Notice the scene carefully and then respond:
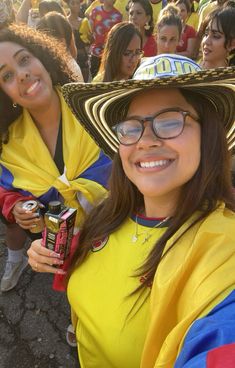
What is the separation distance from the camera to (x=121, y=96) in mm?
1131

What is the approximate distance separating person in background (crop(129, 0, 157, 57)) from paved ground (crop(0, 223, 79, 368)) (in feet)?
9.16

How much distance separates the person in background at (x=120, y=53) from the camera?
9.60 feet

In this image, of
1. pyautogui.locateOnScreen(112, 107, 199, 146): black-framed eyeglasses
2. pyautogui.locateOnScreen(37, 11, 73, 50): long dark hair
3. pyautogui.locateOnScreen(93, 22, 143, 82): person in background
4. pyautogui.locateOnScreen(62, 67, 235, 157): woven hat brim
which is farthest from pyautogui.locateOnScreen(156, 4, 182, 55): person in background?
pyautogui.locateOnScreen(112, 107, 199, 146): black-framed eyeglasses

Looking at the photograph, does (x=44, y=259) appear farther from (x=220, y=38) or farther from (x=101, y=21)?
(x=101, y=21)

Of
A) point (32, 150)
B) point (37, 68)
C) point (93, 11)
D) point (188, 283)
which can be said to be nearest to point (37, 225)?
point (32, 150)

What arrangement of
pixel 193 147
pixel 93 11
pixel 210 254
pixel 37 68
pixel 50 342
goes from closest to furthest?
pixel 210 254, pixel 193 147, pixel 37 68, pixel 50 342, pixel 93 11

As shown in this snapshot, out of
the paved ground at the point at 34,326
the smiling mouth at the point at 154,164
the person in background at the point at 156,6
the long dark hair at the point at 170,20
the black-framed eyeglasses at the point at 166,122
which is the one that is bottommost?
the paved ground at the point at 34,326

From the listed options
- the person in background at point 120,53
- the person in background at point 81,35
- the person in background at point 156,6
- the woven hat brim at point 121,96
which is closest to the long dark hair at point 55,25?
the person in background at point 120,53

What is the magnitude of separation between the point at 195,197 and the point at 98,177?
95 centimetres

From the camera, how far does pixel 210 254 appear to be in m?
0.84

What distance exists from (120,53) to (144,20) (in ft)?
4.14

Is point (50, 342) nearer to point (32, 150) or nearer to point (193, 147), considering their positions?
point (32, 150)

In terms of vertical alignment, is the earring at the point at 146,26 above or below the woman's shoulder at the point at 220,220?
above

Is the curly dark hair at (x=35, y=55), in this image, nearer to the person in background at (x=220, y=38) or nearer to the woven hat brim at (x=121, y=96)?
the woven hat brim at (x=121, y=96)
